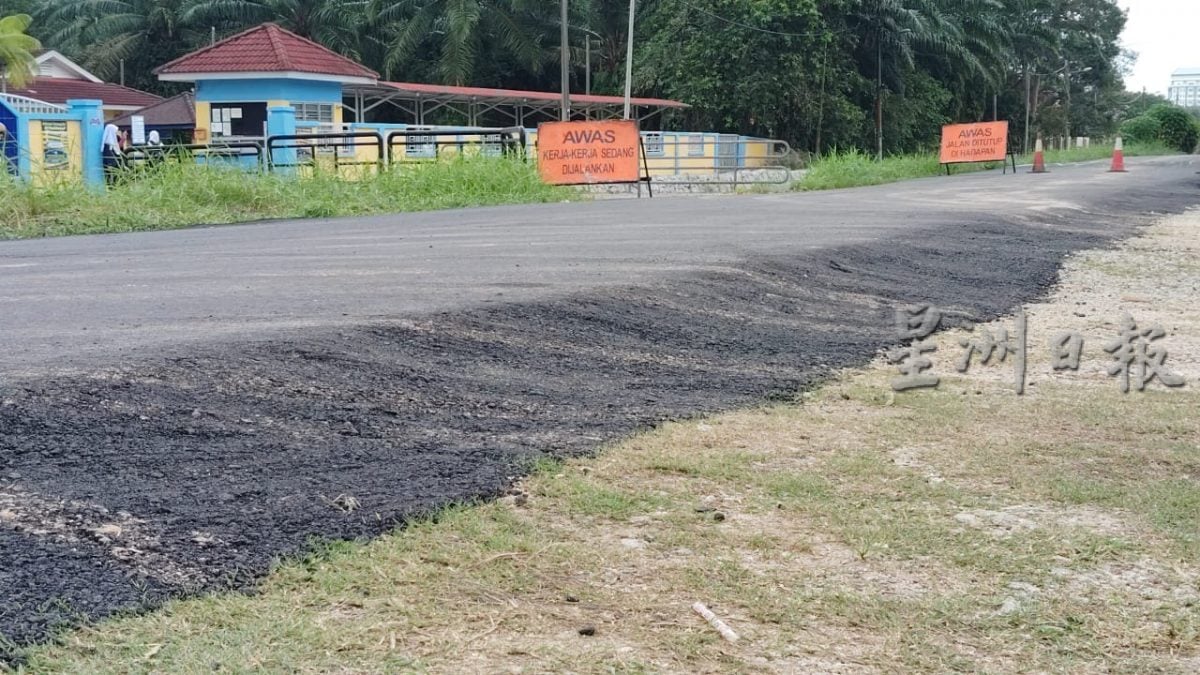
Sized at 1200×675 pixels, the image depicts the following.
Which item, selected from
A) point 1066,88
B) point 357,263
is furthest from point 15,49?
point 1066,88

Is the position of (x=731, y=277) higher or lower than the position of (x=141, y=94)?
lower

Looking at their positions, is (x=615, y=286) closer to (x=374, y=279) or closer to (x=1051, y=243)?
(x=374, y=279)

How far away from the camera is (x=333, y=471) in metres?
4.33

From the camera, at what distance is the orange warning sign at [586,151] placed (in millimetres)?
20609

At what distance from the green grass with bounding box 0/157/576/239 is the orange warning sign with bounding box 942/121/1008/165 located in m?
16.7

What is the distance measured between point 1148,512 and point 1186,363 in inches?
128

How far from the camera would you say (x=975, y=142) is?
33281 millimetres

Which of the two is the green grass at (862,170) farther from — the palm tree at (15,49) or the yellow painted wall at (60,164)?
the palm tree at (15,49)

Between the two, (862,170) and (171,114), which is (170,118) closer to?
(171,114)

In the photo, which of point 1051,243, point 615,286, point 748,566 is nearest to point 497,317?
point 615,286

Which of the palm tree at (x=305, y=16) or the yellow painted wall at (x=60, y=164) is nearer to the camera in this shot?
the yellow painted wall at (x=60, y=164)

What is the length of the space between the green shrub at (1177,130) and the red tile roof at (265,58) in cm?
4605

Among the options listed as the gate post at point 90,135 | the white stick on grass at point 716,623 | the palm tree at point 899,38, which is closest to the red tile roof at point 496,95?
the palm tree at point 899,38

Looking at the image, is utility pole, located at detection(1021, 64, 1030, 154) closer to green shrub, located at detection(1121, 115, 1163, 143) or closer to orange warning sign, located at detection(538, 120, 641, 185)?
green shrub, located at detection(1121, 115, 1163, 143)
